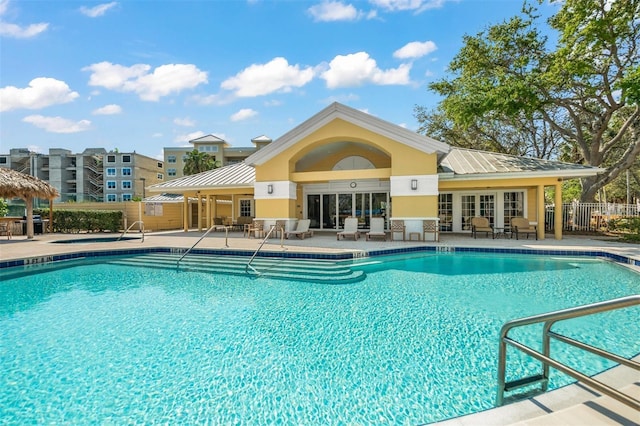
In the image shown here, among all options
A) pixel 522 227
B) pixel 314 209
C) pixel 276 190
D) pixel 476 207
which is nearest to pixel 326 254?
pixel 276 190

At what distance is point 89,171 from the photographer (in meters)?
61.3

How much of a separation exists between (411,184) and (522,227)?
6.04 m

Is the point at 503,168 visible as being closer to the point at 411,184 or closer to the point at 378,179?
the point at 411,184

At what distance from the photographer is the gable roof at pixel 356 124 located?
14.7 meters

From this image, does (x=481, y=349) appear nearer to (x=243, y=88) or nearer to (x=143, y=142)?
(x=243, y=88)

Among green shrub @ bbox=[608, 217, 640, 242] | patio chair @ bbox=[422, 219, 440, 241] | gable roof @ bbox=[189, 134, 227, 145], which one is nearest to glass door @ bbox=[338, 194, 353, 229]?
patio chair @ bbox=[422, 219, 440, 241]

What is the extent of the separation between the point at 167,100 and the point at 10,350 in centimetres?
1941

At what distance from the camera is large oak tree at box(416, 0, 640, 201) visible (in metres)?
16.1

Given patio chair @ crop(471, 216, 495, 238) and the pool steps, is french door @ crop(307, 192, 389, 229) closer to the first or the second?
patio chair @ crop(471, 216, 495, 238)

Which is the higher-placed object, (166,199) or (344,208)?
(166,199)

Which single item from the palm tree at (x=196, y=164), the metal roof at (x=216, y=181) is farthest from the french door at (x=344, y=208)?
the palm tree at (x=196, y=164)

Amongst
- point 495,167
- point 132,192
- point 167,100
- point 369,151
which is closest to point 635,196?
point 495,167

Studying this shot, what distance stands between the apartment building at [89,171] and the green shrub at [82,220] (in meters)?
38.3

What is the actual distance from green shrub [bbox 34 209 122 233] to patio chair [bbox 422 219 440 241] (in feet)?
65.3
